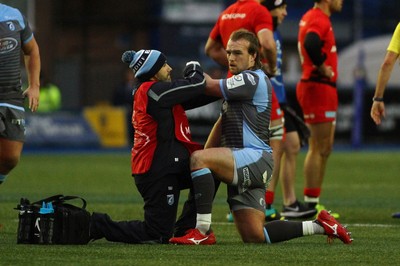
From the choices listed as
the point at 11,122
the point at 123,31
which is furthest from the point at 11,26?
the point at 123,31

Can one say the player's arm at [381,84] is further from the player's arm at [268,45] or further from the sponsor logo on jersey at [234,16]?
the sponsor logo on jersey at [234,16]

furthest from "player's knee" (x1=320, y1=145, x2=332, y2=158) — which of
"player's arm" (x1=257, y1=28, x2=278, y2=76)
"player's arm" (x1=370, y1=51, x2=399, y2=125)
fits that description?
"player's arm" (x1=370, y1=51, x2=399, y2=125)

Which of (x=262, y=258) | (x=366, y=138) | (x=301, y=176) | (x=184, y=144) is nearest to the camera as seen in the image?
(x=262, y=258)

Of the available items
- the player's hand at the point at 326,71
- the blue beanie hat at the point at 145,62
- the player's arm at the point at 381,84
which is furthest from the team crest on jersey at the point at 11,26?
the player's hand at the point at 326,71

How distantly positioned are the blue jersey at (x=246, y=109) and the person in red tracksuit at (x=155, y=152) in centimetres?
19

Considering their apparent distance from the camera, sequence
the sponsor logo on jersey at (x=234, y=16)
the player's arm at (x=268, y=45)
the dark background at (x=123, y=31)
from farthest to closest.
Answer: the dark background at (x=123, y=31), the sponsor logo on jersey at (x=234, y=16), the player's arm at (x=268, y=45)

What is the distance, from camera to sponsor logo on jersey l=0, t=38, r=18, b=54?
9719 mm

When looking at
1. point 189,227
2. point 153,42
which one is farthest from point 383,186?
point 153,42

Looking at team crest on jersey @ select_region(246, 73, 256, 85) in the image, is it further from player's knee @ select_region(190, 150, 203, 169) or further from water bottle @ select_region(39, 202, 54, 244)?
water bottle @ select_region(39, 202, 54, 244)

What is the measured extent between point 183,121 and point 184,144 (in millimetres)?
179

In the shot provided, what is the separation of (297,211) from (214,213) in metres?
0.90

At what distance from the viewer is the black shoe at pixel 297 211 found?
12.3 m

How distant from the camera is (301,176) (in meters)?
19.5

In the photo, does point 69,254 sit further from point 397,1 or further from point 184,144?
point 397,1
